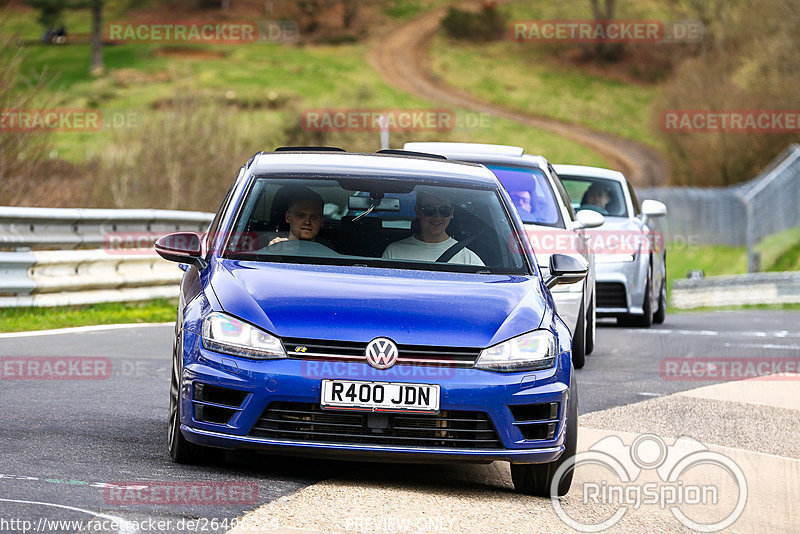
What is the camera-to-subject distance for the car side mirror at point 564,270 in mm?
7426

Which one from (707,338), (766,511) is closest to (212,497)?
(766,511)

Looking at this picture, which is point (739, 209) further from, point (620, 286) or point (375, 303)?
point (375, 303)

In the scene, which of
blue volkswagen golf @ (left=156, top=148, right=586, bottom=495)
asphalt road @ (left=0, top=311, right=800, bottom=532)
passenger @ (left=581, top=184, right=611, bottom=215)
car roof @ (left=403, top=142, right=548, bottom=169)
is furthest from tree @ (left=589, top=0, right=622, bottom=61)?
blue volkswagen golf @ (left=156, top=148, right=586, bottom=495)

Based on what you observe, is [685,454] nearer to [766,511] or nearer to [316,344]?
[766,511]

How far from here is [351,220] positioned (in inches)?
293

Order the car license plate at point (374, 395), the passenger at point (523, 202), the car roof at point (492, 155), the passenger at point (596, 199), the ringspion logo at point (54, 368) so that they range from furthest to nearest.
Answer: the passenger at point (596, 199) < the car roof at point (492, 155) < the passenger at point (523, 202) < the ringspion logo at point (54, 368) < the car license plate at point (374, 395)

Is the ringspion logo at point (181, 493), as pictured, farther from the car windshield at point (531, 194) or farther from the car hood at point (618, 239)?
the car hood at point (618, 239)

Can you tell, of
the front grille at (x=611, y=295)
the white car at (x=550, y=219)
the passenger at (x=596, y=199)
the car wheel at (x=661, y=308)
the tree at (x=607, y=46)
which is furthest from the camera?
the tree at (x=607, y=46)

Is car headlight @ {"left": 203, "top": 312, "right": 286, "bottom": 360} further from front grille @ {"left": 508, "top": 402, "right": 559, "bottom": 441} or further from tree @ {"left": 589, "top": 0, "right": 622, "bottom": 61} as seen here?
tree @ {"left": 589, "top": 0, "right": 622, "bottom": 61}

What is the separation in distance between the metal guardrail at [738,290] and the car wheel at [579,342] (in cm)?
1487

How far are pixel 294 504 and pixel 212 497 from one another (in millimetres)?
359

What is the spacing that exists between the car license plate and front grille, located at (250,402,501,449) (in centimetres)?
6

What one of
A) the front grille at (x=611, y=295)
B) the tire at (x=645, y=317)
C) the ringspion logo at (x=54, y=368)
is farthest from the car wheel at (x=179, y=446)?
the tire at (x=645, y=317)

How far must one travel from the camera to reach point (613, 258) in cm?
1562
